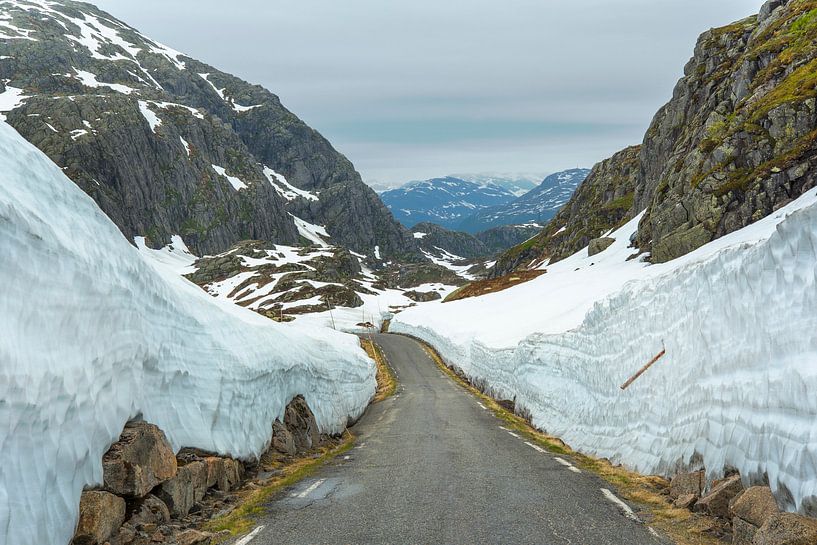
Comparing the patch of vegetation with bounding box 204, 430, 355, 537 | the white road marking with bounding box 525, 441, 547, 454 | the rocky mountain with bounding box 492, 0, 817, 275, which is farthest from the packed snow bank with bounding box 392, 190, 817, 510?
the rocky mountain with bounding box 492, 0, 817, 275

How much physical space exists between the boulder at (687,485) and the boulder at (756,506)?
183 cm

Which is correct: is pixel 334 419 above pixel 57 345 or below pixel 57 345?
below

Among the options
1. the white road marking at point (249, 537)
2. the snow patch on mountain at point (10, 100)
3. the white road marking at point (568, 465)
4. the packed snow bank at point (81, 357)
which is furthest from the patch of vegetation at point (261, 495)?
the snow patch on mountain at point (10, 100)

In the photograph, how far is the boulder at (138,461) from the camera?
8625mm

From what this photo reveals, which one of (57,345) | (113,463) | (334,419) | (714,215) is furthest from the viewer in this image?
(714,215)

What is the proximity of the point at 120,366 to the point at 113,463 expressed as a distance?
168 cm

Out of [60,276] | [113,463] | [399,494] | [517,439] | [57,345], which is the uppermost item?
[60,276]

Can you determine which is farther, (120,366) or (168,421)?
(168,421)

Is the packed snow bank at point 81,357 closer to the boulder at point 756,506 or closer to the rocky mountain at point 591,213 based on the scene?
the boulder at point 756,506

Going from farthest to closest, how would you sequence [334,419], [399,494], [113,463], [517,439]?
[334,419] → [517,439] → [399,494] → [113,463]

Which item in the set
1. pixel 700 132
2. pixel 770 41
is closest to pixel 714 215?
pixel 700 132

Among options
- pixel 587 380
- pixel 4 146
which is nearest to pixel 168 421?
pixel 4 146

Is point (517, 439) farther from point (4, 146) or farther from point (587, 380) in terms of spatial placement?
point (4, 146)

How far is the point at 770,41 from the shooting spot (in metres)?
58.8
